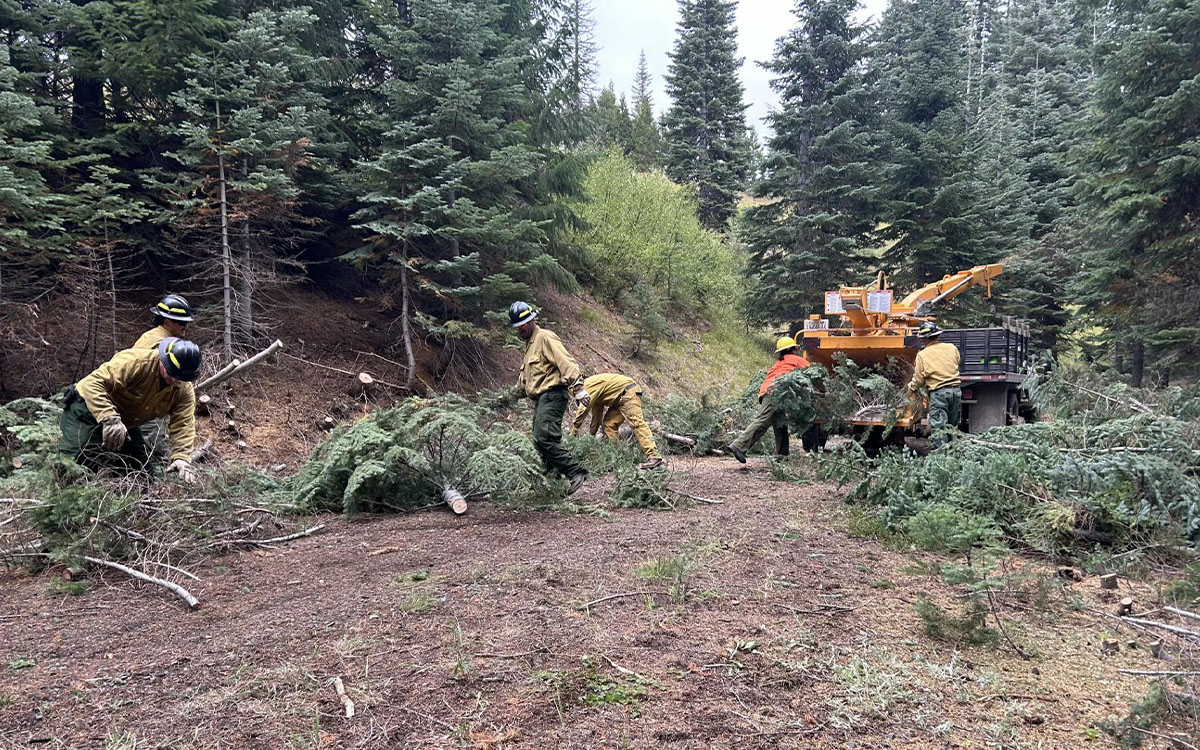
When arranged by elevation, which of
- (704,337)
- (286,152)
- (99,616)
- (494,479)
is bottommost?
(99,616)

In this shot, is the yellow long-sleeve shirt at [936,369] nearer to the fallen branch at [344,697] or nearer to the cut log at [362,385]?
the fallen branch at [344,697]

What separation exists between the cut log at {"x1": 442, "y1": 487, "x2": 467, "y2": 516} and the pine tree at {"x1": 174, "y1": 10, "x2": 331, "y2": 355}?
584 cm

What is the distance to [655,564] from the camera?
436 cm

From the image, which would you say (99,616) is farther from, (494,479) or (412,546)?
(494,479)

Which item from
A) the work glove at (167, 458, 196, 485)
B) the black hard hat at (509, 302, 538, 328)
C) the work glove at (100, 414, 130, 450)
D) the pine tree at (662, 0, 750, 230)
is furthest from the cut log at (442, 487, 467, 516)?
the pine tree at (662, 0, 750, 230)

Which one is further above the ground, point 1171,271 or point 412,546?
point 1171,271

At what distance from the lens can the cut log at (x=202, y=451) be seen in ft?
24.8

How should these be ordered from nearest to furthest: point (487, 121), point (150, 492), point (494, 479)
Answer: point (150, 492) → point (494, 479) → point (487, 121)

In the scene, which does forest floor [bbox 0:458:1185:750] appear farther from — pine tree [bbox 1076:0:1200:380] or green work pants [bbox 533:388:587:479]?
pine tree [bbox 1076:0:1200:380]

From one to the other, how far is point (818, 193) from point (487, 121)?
38.6 feet

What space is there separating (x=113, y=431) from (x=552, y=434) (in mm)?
3577

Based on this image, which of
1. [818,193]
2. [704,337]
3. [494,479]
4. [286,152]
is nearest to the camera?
[494,479]

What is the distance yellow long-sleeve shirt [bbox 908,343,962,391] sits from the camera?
790 centimetres

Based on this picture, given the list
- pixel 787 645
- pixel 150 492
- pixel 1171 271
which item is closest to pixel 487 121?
pixel 150 492
